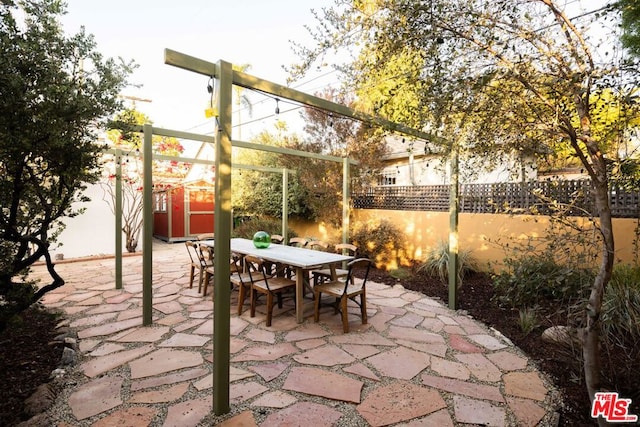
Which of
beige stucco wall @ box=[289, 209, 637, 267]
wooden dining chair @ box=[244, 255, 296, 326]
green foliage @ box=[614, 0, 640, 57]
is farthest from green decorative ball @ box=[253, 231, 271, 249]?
green foliage @ box=[614, 0, 640, 57]

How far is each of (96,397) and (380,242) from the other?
530 centimetres

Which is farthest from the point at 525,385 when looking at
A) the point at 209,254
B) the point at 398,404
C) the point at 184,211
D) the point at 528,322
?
the point at 184,211

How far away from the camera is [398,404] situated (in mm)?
2244

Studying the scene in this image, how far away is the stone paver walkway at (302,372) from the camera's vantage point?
2117 millimetres

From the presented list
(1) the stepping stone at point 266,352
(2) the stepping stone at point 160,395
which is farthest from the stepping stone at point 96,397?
(1) the stepping stone at point 266,352

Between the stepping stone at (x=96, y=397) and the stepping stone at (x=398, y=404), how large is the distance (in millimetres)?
1728

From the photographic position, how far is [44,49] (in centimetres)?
232

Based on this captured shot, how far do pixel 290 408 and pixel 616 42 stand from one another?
3093 mm

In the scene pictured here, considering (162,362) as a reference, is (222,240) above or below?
above

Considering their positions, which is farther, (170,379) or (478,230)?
(478,230)

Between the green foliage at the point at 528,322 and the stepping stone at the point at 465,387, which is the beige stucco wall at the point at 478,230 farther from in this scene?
the stepping stone at the point at 465,387

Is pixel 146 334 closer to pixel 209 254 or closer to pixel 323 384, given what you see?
pixel 209 254

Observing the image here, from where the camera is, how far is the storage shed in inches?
443

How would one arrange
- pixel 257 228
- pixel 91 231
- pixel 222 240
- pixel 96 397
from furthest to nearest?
pixel 257 228 < pixel 91 231 < pixel 96 397 < pixel 222 240
